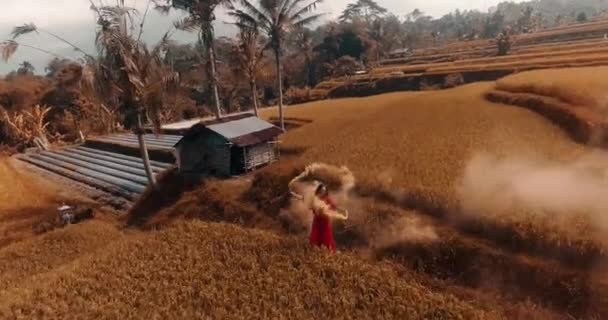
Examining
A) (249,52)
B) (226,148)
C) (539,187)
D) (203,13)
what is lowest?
(539,187)

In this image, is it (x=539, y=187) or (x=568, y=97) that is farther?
(x=568, y=97)

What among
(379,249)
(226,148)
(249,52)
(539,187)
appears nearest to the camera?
(379,249)

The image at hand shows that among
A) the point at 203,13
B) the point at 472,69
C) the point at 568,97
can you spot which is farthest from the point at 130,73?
the point at 472,69

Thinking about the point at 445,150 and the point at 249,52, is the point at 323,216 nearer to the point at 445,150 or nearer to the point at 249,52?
the point at 445,150

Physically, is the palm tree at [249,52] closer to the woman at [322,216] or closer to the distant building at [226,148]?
the distant building at [226,148]

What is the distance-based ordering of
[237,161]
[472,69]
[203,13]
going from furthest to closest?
[472,69], [203,13], [237,161]

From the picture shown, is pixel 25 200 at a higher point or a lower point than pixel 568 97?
lower

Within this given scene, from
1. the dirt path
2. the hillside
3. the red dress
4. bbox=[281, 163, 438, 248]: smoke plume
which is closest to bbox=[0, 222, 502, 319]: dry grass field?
the hillside

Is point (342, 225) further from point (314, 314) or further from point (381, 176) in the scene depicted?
point (314, 314)
